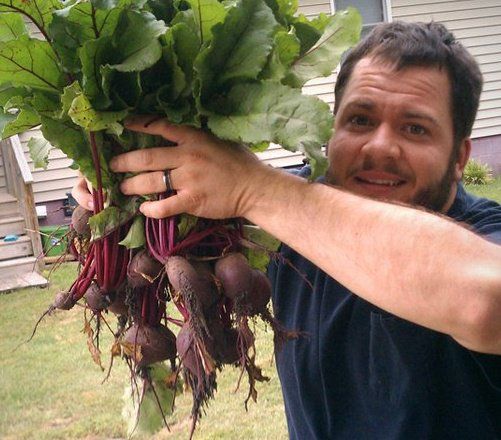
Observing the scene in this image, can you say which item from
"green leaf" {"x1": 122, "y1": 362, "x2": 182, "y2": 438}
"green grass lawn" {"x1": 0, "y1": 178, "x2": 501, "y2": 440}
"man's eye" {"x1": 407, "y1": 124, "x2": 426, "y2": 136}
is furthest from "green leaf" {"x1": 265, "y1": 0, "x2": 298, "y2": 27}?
"green grass lawn" {"x1": 0, "y1": 178, "x2": 501, "y2": 440}

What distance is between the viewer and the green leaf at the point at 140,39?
1.58 metres

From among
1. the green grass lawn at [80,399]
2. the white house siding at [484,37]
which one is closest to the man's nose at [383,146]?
the green grass lawn at [80,399]

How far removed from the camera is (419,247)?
1.48m

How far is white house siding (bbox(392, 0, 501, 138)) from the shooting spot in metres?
11.7

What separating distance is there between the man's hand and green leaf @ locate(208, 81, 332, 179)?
2.9 inches

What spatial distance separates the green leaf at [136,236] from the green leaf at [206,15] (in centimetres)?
48

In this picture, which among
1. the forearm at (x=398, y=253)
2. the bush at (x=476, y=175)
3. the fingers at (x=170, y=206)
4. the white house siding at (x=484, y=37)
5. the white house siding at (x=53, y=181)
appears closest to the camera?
the forearm at (x=398, y=253)

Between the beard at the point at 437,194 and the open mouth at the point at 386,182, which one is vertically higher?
the open mouth at the point at 386,182

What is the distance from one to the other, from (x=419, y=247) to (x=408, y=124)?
739 mm

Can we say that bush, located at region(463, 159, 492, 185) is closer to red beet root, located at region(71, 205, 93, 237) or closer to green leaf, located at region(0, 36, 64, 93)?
red beet root, located at region(71, 205, 93, 237)

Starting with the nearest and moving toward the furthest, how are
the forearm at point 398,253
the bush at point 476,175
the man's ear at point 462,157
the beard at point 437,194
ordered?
1. the forearm at point 398,253
2. the beard at point 437,194
3. the man's ear at point 462,157
4. the bush at point 476,175

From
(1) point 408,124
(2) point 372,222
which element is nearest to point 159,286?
(2) point 372,222

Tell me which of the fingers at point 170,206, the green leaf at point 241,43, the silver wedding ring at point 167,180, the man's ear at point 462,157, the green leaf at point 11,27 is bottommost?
the man's ear at point 462,157

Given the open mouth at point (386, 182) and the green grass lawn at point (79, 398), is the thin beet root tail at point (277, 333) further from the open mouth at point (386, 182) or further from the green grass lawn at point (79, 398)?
the green grass lawn at point (79, 398)
